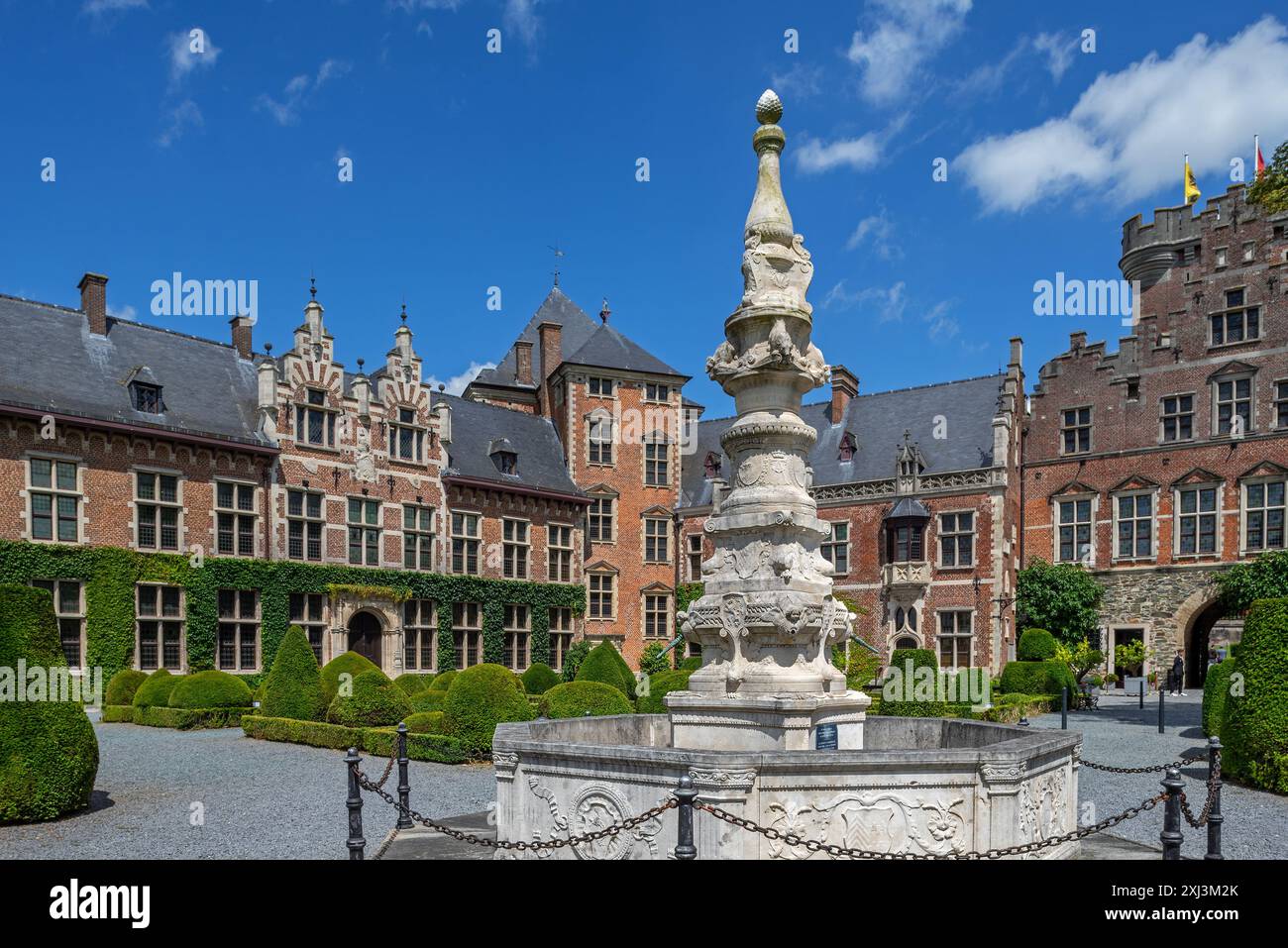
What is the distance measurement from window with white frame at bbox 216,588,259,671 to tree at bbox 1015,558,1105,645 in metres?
27.3

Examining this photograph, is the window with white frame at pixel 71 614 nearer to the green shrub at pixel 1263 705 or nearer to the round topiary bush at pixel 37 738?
the round topiary bush at pixel 37 738

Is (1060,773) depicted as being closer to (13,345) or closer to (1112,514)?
(13,345)

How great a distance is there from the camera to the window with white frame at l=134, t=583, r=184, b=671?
27562mm

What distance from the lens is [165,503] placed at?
28484mm

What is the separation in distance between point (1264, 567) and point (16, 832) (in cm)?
3556

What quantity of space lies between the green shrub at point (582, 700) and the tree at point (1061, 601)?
24.0 meters

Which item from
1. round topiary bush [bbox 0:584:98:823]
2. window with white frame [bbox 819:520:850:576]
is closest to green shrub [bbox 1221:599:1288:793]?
round topiary bush [bbox 0:584:98:823]

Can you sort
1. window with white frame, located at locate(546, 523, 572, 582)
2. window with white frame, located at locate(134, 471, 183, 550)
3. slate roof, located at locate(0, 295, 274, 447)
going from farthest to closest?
window with white frame, located at locate(546, 523, 572, 582) → window with white frame, located at locate(134, 471, 183, 550) → slate roof, located at locate(0, 295, 274, 447)

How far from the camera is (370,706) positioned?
19859 mm

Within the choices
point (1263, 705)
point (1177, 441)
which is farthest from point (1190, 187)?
point (1263, 705)

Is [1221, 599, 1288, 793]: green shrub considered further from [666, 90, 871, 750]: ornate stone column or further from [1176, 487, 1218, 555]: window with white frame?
[1176, 487, 1218, 555]: window with white frame

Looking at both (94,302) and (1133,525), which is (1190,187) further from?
(94,302)

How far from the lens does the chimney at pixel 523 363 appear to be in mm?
43656

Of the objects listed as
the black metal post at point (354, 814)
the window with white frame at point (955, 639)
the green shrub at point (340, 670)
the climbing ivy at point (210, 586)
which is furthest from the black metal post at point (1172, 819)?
the window with white frame at point (955, 639)
